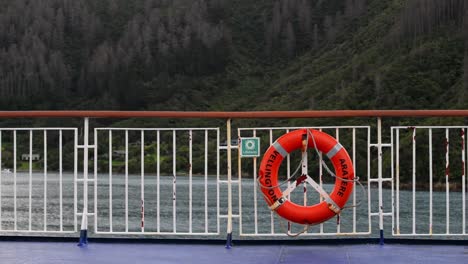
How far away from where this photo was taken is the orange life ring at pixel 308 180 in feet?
13.2

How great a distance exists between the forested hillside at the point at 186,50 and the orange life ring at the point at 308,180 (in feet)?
236

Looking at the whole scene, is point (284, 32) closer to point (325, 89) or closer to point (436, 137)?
point (325, 89)

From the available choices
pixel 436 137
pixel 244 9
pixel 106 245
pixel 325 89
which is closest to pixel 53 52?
pixel 244 9

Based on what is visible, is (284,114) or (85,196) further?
(85,196)

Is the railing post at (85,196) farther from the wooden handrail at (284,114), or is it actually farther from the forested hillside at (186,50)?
the forested hillside at (186,50)

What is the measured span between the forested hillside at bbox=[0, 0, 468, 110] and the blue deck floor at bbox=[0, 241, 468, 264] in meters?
71.8

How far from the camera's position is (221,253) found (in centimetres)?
397

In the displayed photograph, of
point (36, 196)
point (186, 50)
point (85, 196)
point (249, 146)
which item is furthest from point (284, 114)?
point (186, 50)

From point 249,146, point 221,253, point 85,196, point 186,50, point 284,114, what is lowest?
point 221,253

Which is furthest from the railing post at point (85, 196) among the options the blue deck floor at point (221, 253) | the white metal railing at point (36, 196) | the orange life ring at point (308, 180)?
the orange life ring at point (308, 180)

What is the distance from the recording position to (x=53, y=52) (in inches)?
3903

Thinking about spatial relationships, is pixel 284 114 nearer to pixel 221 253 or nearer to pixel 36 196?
pixel 221 253

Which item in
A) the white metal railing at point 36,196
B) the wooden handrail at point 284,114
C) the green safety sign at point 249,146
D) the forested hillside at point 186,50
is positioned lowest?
the white metal railing at point 36,196

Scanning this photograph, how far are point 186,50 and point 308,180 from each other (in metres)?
97.9
